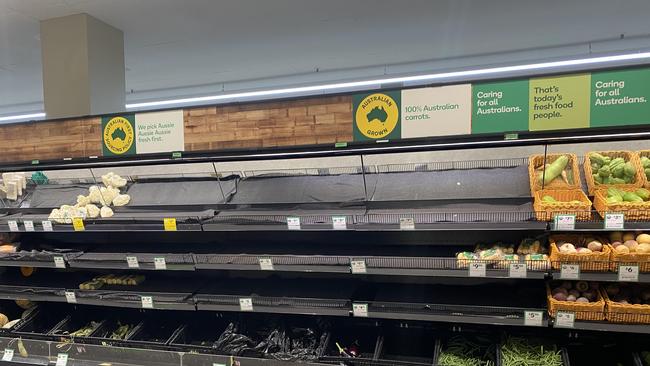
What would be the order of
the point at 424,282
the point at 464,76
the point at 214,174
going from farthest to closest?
the point at 464,76 < the point at 214,174 < the point at 424,282

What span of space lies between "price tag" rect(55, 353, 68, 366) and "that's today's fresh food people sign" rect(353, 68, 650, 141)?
2398 mm

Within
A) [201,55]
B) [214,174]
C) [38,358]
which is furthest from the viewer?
[201,55]

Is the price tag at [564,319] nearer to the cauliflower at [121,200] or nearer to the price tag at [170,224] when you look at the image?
the price tag at [170,224]

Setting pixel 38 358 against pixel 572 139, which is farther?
pixel 38 358

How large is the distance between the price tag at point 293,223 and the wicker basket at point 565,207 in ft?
3.95

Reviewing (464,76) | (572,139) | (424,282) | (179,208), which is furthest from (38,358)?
(464,76)

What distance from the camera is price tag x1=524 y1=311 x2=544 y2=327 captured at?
2092mm

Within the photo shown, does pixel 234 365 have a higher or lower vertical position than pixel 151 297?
lower

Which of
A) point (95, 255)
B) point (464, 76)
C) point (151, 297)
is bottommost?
point (151, 297)

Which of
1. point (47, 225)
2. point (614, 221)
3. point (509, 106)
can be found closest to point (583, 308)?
point (614, 221)

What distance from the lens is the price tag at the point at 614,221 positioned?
193 centimetres

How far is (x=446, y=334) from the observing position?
2.61 m

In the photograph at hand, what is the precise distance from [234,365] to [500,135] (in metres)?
1.98

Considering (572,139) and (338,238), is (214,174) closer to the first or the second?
(338,238)
